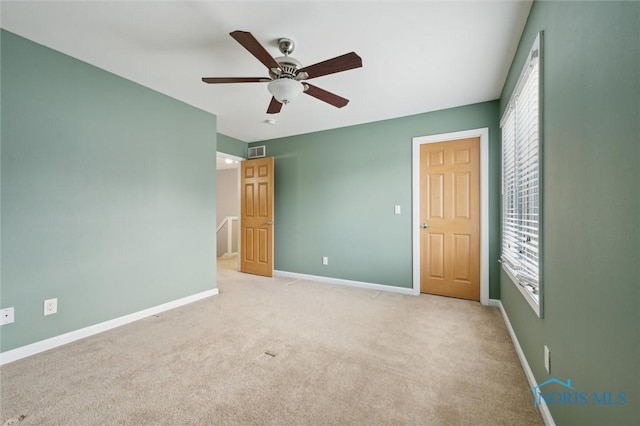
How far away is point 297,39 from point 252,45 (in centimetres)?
55

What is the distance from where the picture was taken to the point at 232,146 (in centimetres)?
480

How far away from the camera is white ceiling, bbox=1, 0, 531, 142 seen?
1.79 metres

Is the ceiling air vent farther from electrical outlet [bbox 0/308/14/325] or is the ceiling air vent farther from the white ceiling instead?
electrical outlet [bbox 0/308/14/325]

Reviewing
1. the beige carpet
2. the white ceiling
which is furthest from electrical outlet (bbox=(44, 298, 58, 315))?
the white ceiling

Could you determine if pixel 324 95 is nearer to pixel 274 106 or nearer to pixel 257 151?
pixel 274 106

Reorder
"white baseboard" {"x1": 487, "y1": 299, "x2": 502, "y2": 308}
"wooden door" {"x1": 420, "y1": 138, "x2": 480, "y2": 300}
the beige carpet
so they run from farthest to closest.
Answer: "wooden door" {"x1": 420, "y1": 138, "x2": 480, "y2": 300}, "white baseboard" {"x1": 487, "y1": 299, "x2": 502, "y2": 308}, the beige carpet

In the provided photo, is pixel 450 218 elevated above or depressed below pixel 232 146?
below

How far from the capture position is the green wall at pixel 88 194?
2068 mm

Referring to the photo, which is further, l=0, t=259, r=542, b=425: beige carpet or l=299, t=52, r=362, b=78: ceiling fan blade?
l=299, t=52, r=362, b=78: ceiling fan blade

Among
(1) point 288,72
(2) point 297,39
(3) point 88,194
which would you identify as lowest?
(3) point 88,194

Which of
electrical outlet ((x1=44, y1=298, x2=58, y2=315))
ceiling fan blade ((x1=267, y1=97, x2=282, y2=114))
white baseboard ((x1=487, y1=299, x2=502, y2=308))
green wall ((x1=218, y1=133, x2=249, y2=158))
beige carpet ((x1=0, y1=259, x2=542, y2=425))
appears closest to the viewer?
beige carpet ((x1=0, y1=259, x2=542, y2=425))

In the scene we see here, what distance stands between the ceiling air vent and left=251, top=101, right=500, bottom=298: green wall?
0.10 metres

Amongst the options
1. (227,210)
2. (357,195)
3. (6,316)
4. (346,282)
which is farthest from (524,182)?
(227,210)

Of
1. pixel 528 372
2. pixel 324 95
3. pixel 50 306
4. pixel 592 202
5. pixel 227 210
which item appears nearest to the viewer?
pixel 592 202
